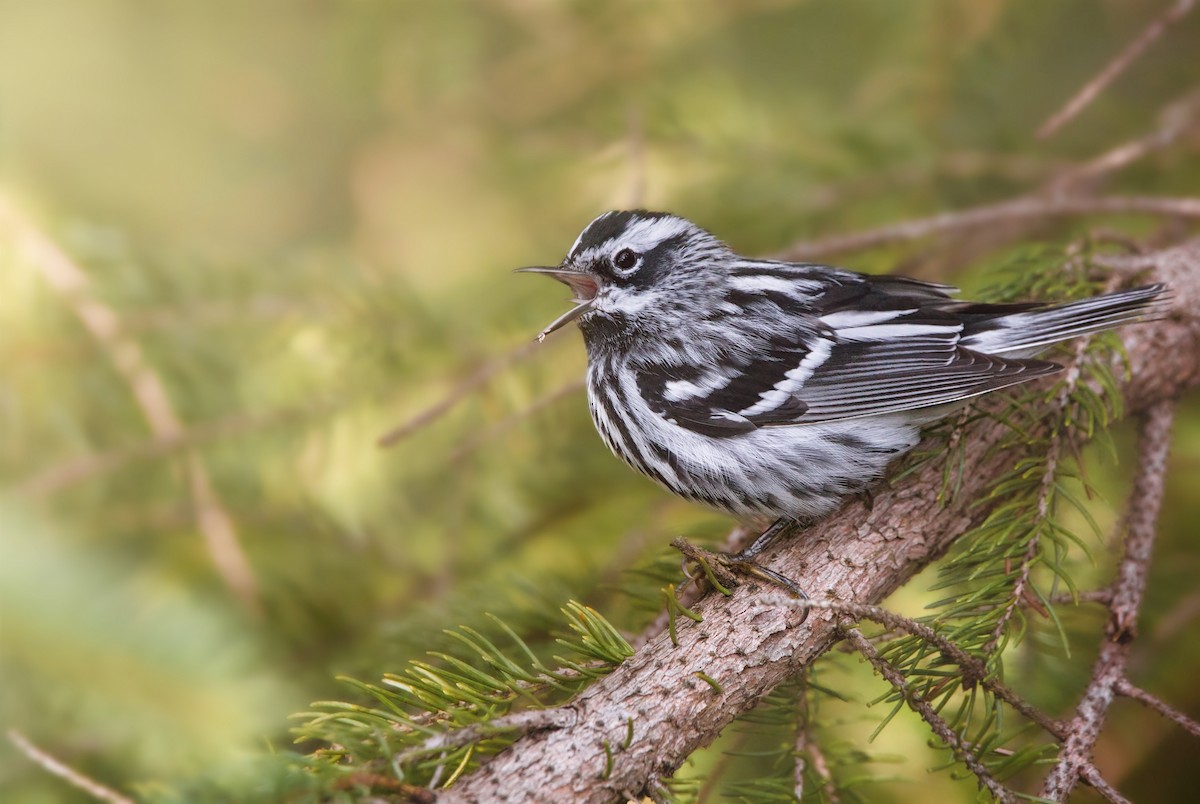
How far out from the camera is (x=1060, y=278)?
180 centimetres

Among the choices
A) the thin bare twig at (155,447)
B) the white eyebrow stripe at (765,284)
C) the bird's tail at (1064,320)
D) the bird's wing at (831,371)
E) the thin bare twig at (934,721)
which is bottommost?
the thin bare twig at (934,721)

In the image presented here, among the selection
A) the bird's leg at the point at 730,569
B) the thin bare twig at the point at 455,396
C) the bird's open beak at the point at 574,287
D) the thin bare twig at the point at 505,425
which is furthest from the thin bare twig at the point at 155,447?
the bird's leg at the point at 730,569

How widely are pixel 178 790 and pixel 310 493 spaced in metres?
1.24

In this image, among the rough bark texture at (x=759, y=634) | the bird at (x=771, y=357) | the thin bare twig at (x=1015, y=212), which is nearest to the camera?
the rough bark texture at (x=759, y=634)

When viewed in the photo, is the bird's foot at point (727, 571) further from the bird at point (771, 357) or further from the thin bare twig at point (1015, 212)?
the thin bare twig at point (1015, 212)

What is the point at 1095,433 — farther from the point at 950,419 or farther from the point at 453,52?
the point at 453,52

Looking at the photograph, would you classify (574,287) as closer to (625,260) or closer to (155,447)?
(625,260)

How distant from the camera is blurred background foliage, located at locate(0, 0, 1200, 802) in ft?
5.02

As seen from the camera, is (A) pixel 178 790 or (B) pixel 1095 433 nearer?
(A) pixel 178 790

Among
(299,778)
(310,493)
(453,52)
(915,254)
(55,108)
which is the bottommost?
(299,778)

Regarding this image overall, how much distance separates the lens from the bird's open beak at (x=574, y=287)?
1.98 m

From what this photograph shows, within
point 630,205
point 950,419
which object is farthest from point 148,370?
point 950,419

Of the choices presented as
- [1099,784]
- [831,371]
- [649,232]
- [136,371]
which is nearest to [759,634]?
[1099,784]

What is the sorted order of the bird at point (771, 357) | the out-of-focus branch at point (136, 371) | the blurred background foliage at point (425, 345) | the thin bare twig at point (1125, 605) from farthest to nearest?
the out-of-focus branch at point (136, 371)
the bird at point (771, 357)
the blurred background foliage at point (425, 345)
the thin bare twig at point (1125, 605)
